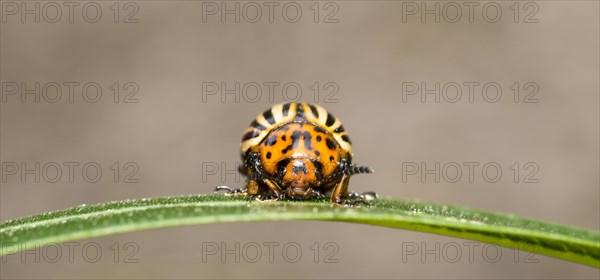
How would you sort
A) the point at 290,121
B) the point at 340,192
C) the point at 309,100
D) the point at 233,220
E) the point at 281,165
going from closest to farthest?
1. the point at 233,220
2. the point at 340,192
3. the point at 281,165
4. the point at 290,121
5. the point at 309,100

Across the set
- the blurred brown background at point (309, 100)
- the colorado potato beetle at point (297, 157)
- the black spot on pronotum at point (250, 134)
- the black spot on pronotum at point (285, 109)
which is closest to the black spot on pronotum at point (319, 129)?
the colorado potato beetle at point (297, 157)

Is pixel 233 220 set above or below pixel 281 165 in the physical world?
below

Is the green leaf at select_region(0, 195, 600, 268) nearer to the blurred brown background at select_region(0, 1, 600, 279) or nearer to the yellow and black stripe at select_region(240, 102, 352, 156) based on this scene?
the yellow and black stripe at select_region(240, 102, 352, 156)

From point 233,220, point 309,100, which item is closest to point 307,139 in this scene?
point 233,220

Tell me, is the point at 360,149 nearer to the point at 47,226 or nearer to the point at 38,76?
the point at 38,76

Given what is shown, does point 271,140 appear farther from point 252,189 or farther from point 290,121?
point 252,189

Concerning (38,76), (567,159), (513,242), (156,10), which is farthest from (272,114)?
(156,10)
